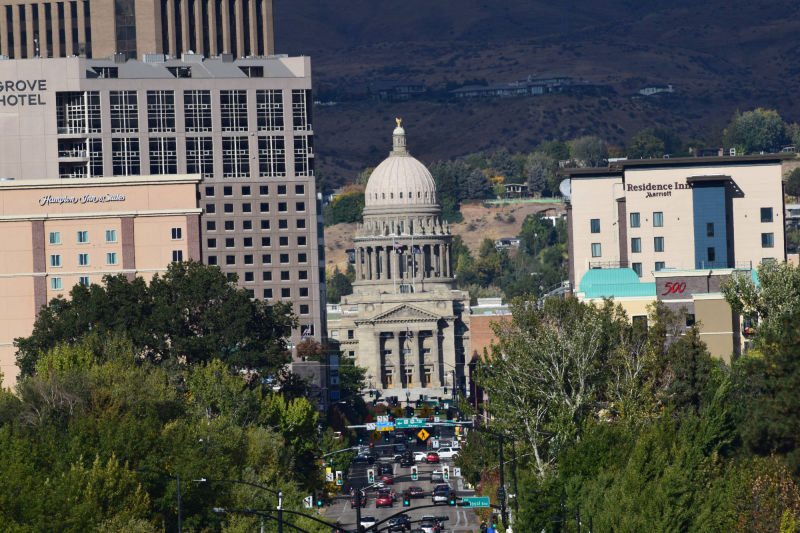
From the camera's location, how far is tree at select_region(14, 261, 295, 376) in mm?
159500

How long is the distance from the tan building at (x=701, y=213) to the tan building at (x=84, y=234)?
40439mm

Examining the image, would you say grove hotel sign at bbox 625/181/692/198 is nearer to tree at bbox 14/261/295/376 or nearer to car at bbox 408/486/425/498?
car at bbox 408/486/425/498

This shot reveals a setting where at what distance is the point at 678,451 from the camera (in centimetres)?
10969

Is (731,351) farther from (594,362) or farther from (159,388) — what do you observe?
(159,388)

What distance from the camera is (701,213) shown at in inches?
7333

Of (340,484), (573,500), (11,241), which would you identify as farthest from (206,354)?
(573,500)

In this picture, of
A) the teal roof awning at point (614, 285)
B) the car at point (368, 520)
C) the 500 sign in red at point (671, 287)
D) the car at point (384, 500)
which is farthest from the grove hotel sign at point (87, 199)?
the 500 sign in red at point (671, 287)

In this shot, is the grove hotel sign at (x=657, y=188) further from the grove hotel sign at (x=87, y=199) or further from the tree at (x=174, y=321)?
the grove hotel sign at (x=87, y=199)

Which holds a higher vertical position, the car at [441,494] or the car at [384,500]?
the car at [441,494]

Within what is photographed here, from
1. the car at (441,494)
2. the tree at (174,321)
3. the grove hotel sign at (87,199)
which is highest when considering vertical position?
the grove hotel sign at (87,199)

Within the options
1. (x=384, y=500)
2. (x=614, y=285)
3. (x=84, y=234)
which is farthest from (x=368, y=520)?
(x=84, y=234)

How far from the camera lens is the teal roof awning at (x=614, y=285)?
16475 centimetres

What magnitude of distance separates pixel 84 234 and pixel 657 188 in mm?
52134

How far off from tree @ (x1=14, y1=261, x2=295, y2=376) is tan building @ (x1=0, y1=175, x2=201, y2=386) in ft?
61.4
